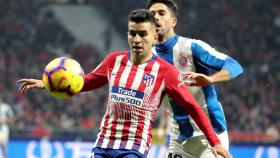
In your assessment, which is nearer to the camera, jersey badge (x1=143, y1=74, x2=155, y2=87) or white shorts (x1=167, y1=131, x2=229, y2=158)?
jersey badge (x1=143, y1=74, x2=155, y2=87)

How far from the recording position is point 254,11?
27.6 metres

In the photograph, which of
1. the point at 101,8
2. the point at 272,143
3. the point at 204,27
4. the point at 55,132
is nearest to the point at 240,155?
the point at 272,143

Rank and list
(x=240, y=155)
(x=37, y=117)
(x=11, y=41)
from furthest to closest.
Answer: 1. (x=11, y=41)
2. (x=37, y=117)
3. (x=240, y=155)

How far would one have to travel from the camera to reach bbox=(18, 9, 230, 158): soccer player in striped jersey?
5.51 m

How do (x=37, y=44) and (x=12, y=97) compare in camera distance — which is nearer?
(x=12, y=97)

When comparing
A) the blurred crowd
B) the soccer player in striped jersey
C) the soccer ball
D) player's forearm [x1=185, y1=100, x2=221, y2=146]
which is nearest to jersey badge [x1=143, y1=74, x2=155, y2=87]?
the soccer player in striped jersey

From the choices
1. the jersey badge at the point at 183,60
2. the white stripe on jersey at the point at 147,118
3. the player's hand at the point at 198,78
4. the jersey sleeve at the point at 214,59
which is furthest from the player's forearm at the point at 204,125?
the jersey badge at the point at 183,60

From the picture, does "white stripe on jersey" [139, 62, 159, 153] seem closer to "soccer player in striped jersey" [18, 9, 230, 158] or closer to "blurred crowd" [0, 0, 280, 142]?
"soccer player in striped jersey" [18, 9, 230, 158]

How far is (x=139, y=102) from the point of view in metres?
5.56

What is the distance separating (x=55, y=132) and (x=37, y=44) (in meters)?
8.84

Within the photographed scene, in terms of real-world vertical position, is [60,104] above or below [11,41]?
below

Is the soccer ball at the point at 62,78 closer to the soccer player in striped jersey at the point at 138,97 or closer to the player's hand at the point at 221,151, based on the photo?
the soccer player in striped jersey at the point at 138,97

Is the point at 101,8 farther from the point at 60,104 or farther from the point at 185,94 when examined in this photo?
the point at 185,94

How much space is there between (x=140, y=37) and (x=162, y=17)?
0.96 m
